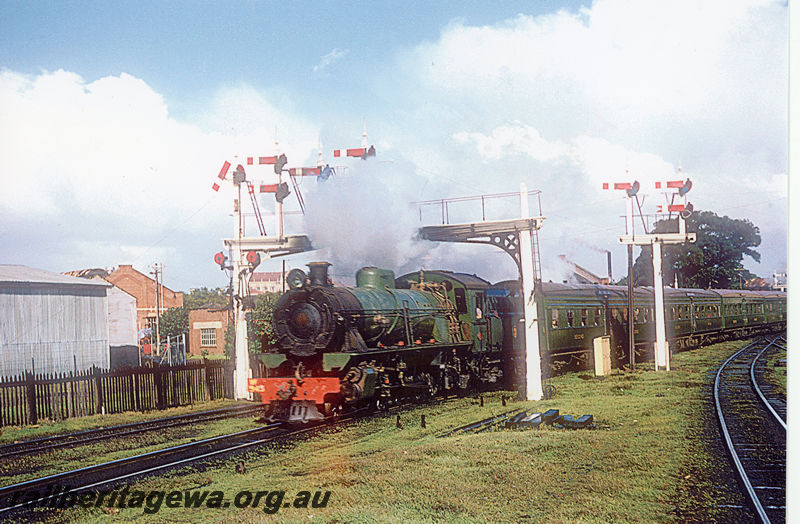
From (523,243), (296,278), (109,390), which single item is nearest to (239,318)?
(296,278)

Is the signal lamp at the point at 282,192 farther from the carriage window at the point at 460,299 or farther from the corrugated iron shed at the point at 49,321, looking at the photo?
the carriage window at the point at 460,299

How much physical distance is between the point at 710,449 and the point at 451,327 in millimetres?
4414

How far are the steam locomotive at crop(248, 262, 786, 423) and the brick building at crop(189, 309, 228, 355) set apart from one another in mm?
666

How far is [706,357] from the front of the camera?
8.79 metres

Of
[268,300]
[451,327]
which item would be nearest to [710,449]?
[451,327]

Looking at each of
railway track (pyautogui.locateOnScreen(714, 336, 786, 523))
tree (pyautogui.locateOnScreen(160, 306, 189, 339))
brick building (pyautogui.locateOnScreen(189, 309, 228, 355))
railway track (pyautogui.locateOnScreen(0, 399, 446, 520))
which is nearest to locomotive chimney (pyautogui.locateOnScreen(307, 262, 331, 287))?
brick building (pyautogui.locateOnScreen(189, 309, 228, 355))

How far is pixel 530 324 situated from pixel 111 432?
5436mm

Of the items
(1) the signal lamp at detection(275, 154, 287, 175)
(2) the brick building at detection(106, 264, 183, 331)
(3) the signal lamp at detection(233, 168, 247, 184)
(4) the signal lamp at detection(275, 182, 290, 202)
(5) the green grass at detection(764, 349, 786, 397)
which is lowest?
(5) the green grass at detection(764, 349, 786, 397)

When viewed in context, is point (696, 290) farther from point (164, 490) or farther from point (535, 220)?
point (164, 490)

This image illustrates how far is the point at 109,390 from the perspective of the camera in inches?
333

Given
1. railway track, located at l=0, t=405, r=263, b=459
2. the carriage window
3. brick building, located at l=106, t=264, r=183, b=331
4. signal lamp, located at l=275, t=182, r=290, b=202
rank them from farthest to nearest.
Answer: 1. the carriage window
2. railway track, located at l=0, t=405, r=263, b=459
3. brick building, located at l=106, t=264, r=183, b=331
4. signal lamp, located at l=275, t=182, r=290, b=202

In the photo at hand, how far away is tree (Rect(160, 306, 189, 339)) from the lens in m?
7.08

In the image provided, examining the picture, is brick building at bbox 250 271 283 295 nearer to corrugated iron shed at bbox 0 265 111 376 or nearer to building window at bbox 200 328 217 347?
building window at bbox 200 328 217 347

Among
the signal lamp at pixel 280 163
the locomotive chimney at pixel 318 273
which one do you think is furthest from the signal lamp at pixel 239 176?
the locomotive chimney at pixel 318 273
